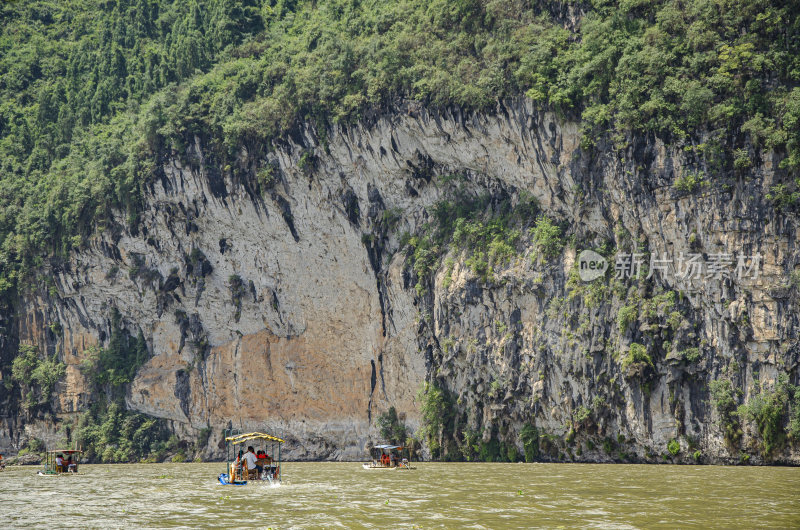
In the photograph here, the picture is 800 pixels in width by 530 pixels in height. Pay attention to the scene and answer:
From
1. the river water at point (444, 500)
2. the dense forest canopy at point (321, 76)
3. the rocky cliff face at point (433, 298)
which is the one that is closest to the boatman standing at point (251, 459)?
the river water at point (444, 500)

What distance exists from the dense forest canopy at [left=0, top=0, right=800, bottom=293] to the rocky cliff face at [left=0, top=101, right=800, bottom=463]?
4.33 feet

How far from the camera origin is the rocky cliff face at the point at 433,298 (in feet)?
104

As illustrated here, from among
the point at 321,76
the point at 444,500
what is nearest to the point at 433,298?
the point at 321,76

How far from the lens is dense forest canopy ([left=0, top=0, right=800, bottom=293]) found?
32.1 m

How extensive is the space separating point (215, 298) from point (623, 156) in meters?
26.0

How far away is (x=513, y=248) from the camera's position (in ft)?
127

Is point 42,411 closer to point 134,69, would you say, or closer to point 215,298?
point 215,298

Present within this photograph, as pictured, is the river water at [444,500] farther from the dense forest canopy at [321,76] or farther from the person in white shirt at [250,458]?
the dense forest canopy at [321,76]

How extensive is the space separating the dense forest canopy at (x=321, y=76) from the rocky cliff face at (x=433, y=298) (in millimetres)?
1321

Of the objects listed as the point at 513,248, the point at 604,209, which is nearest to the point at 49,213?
the point at 513,248

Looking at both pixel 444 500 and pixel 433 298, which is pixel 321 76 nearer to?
pixel 433 298

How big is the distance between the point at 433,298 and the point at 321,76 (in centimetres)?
1349

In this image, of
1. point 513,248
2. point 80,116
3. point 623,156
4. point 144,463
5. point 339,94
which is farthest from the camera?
point 80,116

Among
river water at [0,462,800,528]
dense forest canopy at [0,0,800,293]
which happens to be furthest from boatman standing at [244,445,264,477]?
dense forest canopy at [0,0,800,293]
